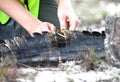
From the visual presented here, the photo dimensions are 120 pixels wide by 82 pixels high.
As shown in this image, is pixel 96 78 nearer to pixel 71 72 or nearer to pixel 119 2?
pixel 71 72

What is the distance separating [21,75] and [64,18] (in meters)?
0.72

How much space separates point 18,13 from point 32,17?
0.34 ft

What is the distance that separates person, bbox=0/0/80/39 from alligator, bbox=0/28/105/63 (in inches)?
3.4

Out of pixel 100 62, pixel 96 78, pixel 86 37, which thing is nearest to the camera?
pixel 96 78

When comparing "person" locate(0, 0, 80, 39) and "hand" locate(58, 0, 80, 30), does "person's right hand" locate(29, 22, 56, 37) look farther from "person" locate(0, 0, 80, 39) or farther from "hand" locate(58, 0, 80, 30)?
"hand" locate(58, 0, 80, 30)

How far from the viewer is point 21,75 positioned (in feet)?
8.79

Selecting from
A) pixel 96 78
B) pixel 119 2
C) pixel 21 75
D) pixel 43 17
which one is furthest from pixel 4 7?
pixel 119 2

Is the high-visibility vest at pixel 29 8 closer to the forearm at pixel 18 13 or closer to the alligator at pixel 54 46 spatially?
the forearm at pixel 18 13

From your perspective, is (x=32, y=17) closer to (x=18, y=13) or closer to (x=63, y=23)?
(x=18, y=13)

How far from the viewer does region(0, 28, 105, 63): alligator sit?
117 inches

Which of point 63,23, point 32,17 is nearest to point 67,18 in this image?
point 63,23

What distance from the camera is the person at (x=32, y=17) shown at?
126 inches

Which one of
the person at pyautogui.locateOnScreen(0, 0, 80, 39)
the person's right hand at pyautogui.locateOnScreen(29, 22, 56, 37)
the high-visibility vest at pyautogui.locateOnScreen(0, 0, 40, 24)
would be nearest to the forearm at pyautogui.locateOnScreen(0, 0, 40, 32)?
the person at pyautogui.locateOnScreen(0, 0, 80, 39)

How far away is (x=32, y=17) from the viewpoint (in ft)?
10.8
